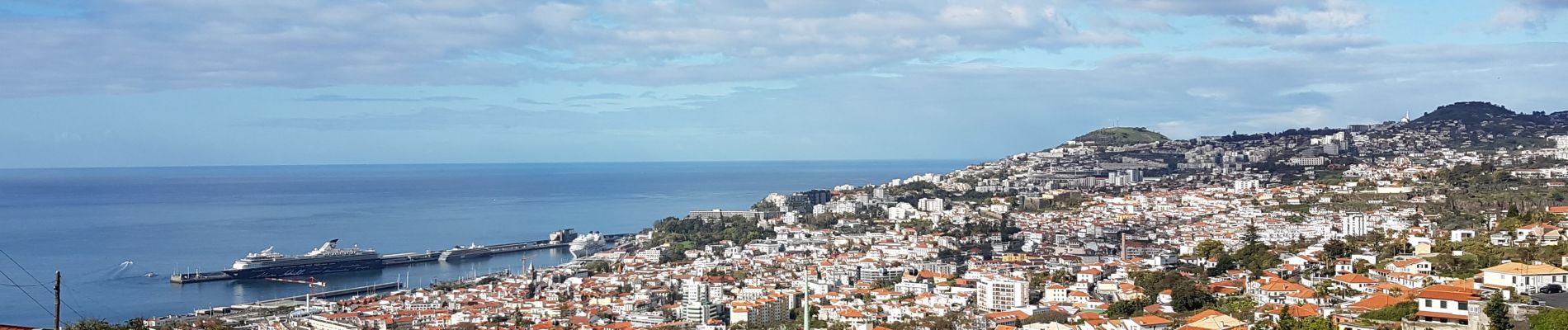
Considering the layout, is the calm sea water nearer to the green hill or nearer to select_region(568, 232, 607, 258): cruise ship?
select_region(568, 232, 607, 258): cruise ship

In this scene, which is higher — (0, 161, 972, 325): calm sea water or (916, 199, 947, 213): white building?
(916, 199, 947, 213): white building

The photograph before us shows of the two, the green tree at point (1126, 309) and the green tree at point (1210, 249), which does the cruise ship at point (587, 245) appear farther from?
the green tree at point (1126, 309)

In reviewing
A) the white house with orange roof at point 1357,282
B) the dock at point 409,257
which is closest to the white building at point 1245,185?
the white house with orange roof at point 1357,282

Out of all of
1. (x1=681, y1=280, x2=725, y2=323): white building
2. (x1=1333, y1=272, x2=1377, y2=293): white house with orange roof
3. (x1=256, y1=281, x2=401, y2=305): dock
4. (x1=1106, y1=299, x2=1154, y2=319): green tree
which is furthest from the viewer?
(x1=256, y1=281, x2=401, y2=305): dock

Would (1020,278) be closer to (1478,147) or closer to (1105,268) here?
(1105,268)

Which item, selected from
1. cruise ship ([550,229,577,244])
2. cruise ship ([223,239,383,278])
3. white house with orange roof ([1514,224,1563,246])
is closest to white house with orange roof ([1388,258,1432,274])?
white house with orange roof ([1514,224,1563,246])

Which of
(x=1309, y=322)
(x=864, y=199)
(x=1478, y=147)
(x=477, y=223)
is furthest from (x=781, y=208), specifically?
(x=1309, y=322)

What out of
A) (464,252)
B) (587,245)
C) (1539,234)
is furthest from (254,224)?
(1539,234)

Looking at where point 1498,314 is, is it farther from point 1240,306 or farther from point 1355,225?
point 1355,225
